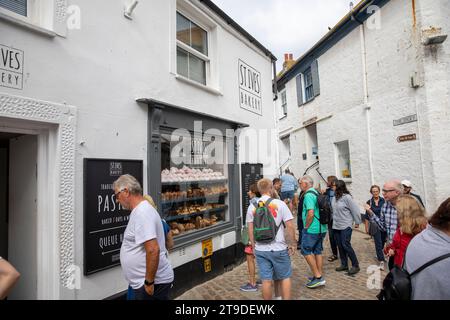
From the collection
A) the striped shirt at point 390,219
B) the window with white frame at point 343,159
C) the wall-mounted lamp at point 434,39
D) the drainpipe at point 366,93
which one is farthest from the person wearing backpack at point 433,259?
the window with white frame at point 343,159

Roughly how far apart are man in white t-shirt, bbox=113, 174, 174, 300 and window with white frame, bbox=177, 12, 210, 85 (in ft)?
10.3

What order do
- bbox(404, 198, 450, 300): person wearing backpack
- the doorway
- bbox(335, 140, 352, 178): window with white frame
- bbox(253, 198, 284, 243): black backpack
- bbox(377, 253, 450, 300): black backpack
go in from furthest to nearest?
bbox(335, 140, 352, 178): window with white frame
bbox(253, 198, 284, 243): black backpack
the doorway
bbox(377, 253, 450, 300): black backpack
bbox(404, 198, 450, 300): person wearing backpack

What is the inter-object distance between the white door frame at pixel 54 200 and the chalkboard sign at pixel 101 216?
0.18 m

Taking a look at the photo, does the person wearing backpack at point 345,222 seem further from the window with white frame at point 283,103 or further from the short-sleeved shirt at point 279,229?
the window with white frame at point 283,103

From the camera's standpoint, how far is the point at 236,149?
6293 mm

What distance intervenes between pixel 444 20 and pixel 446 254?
753 centimetres

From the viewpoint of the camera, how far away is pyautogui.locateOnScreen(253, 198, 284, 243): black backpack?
350cm

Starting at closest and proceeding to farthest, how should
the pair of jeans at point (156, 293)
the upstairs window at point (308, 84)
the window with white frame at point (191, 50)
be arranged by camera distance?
the pair of jeans at point (156, 293)
the window with white frame at point (191, 50)
the upstairs window at point (308, 84)

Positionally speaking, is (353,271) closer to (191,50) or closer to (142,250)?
(142,250)

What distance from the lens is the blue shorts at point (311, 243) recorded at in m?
4.62

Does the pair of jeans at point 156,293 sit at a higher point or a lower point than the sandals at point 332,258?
higher

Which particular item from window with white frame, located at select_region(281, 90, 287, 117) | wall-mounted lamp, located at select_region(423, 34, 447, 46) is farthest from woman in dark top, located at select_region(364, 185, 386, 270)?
window with white frame, located at select_region(281, 90, 287, 117)

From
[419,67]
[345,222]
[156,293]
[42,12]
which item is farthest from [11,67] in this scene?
[419,67]

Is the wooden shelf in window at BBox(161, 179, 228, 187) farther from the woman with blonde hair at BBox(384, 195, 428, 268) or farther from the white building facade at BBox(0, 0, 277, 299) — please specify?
the woman with blonde hair at BBox(384, 195, 428, 268)
